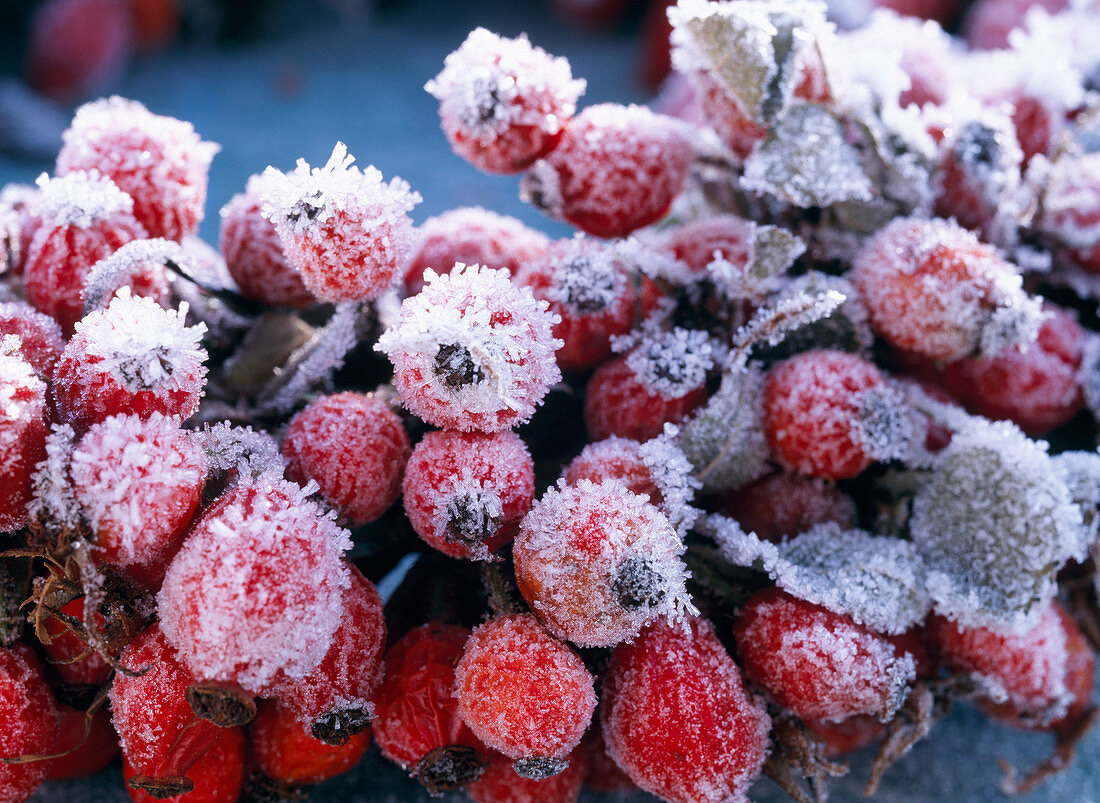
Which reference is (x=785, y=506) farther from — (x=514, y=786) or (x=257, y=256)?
(x=257, y=256)

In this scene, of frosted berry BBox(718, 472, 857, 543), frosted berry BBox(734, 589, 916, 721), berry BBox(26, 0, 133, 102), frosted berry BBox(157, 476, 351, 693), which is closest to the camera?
frosted berry BBox(157, 476, 351, 693)

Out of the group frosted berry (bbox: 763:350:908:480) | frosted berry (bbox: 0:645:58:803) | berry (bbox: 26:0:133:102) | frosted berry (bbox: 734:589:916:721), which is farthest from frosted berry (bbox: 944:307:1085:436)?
berry (bbox: 26:0:133:102)

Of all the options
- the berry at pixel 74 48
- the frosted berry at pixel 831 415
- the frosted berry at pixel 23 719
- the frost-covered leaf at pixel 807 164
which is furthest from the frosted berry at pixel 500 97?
the berry at pixel 74 48

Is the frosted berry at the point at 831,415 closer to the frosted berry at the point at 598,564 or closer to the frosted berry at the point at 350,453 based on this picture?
the frosted berry at the point at 598,564

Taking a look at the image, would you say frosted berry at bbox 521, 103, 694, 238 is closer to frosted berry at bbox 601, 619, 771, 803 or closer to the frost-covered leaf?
the frost-covered leaf

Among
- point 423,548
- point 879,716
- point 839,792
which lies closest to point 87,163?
point 423,548

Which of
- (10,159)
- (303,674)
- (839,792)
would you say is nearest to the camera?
(303,674)

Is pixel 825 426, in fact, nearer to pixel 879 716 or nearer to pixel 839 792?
pixel 879 716
